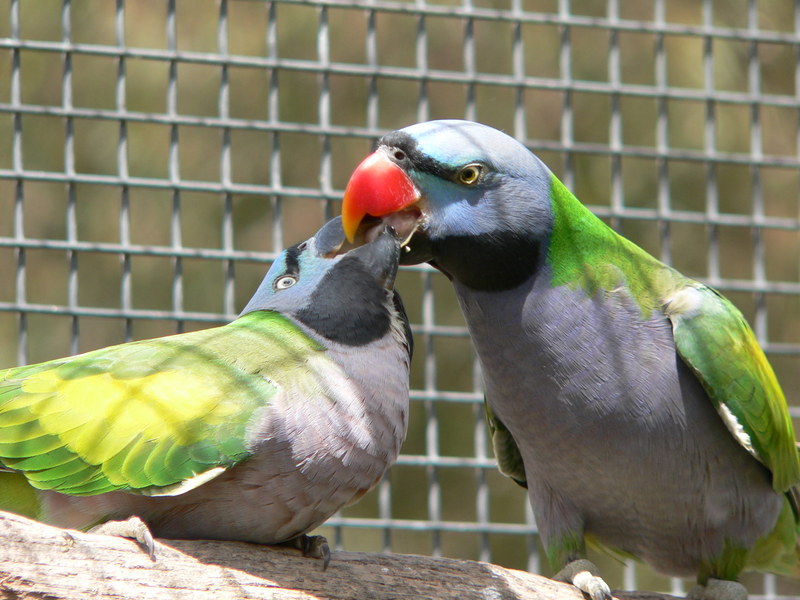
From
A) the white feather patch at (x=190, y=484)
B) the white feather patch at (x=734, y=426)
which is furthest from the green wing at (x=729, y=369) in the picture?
the white feather patch at (x=190, y=484)

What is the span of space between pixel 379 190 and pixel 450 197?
117 mm

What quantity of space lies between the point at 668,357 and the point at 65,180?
1.49 meters

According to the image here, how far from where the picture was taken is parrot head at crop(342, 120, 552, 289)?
1.58 meters

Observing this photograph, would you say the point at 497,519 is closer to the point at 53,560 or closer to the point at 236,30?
the point at 236,30

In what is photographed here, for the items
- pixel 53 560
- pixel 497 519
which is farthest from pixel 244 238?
pixel 53 560

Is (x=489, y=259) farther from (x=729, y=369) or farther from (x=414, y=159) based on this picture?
(x=729, y=369)

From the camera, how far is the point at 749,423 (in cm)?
173

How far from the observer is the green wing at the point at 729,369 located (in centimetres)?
171

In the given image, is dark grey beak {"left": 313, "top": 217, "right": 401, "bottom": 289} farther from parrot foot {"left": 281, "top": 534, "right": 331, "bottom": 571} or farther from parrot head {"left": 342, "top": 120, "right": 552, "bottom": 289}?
parrot foot {"left": 281, "top": 534, "right": 331, "bottom": 571}

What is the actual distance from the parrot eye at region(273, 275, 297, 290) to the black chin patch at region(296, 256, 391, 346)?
0.08 metres

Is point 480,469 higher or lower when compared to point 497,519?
higher

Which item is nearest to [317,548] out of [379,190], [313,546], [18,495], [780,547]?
[313,546]

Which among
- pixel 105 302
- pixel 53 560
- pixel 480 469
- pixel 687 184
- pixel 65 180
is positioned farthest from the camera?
pixel 687 184

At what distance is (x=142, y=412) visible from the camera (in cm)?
143
